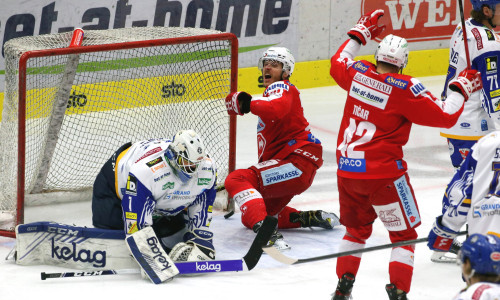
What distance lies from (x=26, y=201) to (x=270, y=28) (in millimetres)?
3823

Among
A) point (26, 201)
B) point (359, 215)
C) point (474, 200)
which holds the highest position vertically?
point (474, 200)

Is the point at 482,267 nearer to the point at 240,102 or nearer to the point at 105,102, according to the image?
the point at 240,102

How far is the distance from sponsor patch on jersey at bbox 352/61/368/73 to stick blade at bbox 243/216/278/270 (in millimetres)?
806

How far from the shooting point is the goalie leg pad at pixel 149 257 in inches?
185

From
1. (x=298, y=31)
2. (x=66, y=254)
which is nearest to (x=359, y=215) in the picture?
(x=66, y=254)

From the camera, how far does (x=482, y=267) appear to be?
2768 millimetres

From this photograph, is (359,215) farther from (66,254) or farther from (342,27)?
(342,27)

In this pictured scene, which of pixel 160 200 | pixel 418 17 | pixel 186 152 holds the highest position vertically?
pixel 418 17

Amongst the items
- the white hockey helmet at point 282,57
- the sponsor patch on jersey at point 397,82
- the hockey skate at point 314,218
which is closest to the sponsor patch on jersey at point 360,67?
the sponsor patch on jersey at point 397,82

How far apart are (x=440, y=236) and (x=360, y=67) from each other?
0.90 metres

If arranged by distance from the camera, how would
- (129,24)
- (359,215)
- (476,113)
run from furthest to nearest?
(129,24) < (476,113) < (359,215)

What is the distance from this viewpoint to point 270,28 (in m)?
9.11

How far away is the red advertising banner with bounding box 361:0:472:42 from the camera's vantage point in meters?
9.81

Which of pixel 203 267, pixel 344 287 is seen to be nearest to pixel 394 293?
pixel 344 287
